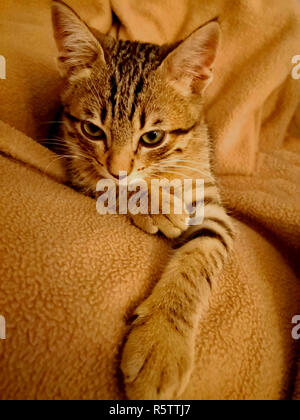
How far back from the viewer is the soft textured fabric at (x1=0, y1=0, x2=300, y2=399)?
0.43 metres

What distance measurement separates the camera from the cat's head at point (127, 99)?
706mm

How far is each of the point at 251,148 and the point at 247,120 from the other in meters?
0.11

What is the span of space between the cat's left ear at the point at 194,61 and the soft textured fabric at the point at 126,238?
33 cm

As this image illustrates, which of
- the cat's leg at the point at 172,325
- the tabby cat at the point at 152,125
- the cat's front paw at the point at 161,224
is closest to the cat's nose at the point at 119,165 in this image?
the tabby cat at the point at 152,125

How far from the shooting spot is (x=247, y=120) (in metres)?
1.10

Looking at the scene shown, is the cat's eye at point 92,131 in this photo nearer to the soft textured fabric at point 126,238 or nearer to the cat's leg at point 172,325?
the soft textured fabric at point 126,238

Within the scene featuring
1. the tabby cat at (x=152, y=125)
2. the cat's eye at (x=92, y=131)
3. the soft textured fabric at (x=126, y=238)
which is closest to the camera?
the soft textured fabric at (x=126, y=238)

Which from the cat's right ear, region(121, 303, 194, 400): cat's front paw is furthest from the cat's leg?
the cat's right ear

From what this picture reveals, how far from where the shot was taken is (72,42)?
766 millimetres

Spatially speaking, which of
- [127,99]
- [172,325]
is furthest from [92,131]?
[172,325]

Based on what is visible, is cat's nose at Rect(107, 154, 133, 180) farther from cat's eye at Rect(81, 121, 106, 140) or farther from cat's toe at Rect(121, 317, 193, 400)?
cat's toe at Rect(121, 317, 193, 400)

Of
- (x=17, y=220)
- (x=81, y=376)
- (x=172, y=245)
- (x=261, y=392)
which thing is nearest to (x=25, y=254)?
(x=17, y=220)

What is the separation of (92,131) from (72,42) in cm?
24
